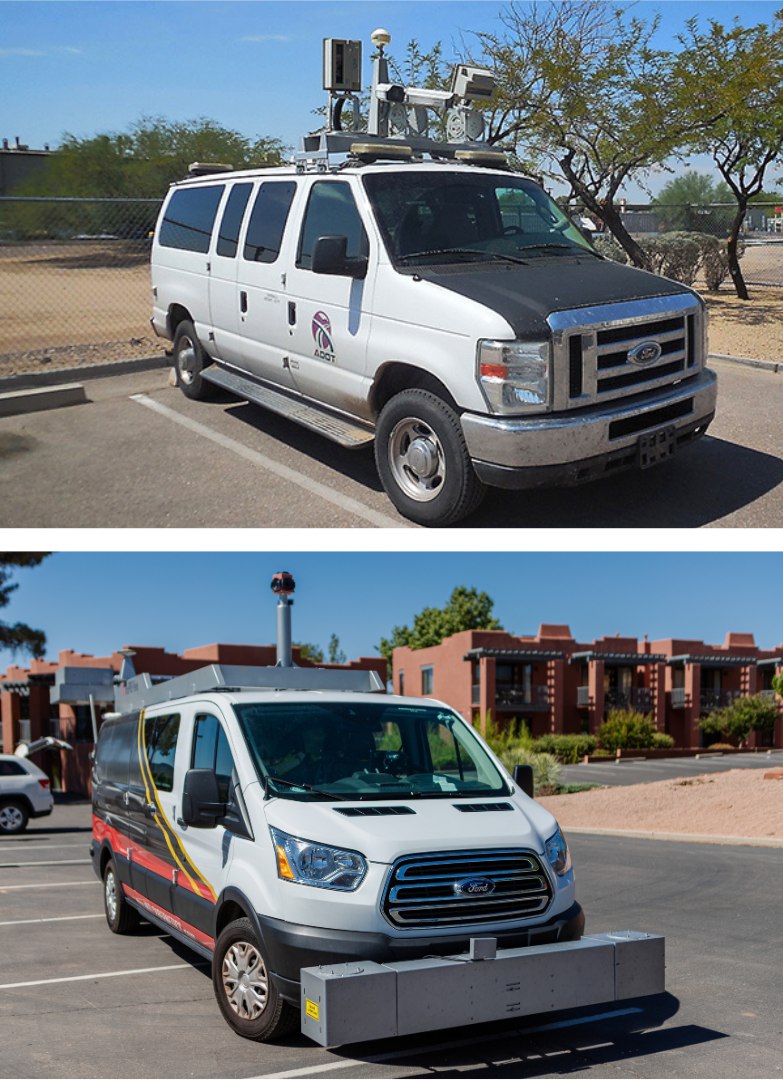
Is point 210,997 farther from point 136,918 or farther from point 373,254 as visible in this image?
point 373,254

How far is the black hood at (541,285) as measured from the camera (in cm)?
699

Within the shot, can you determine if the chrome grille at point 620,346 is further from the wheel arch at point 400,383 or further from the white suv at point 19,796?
the white suv at point 19,796

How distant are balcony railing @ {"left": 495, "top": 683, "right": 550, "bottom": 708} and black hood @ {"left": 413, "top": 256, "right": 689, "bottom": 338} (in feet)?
99.7

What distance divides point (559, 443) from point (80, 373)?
8.79 metres

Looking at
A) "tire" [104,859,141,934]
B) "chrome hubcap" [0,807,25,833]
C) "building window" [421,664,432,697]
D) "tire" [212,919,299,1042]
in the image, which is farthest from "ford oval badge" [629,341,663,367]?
"building window" [421,664,432,697]

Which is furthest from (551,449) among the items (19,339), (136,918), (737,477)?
(19,339)

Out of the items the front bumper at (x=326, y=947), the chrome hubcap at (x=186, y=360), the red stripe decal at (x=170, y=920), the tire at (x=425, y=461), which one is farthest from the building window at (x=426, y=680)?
the front bumper at (x=326, y=947)

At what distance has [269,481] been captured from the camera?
935cm

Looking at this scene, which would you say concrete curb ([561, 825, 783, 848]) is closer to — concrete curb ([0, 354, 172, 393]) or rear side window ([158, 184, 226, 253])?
concrete curb ([0, 354, 172, 393])

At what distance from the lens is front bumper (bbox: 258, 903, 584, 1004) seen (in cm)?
464

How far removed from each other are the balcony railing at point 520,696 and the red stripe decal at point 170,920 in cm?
3056

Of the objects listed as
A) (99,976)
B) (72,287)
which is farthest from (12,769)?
(72,287)

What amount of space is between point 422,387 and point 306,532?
1557 millimetres

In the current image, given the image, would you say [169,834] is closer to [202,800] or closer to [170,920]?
[170,920]
